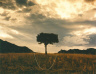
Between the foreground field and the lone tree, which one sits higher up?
the lone tree

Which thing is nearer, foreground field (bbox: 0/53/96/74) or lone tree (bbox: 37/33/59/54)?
foreground field (bbox: 0/53/96/74)

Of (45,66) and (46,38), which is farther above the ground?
(46,38)

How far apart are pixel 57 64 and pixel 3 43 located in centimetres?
3754

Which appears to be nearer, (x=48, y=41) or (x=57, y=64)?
(x=57, y=64)

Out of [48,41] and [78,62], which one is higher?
[48,41]

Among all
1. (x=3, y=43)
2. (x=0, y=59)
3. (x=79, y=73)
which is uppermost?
(x=3, y=43)

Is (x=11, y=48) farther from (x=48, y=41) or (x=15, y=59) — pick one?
(x=15, y=59)

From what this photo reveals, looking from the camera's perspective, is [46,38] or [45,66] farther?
[46,38]

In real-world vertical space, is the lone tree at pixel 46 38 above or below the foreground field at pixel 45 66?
above

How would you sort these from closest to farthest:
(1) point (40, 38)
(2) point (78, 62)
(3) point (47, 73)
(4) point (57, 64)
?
(3) point (47, 73)
(4) point (57, 64)
(2) point (78, 62)
(1) point (40, 38)

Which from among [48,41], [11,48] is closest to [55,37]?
[48,41]

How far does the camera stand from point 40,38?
4447 cm

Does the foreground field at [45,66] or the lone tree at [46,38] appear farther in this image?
the lone tree at [46,38]

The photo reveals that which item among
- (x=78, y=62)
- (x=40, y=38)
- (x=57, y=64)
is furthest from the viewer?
(x=40, y=38)
